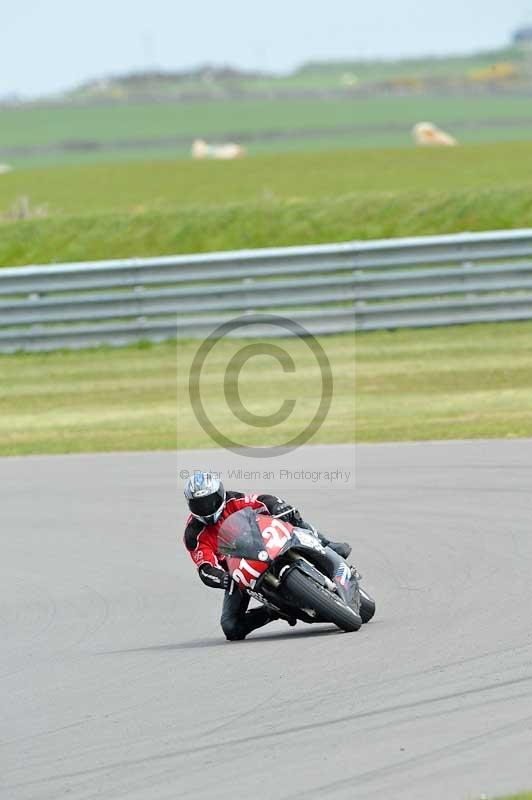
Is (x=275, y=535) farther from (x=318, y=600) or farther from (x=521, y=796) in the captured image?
(x=521, y=796)

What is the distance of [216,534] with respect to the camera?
364 inches

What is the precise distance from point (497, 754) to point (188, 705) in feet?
6.27

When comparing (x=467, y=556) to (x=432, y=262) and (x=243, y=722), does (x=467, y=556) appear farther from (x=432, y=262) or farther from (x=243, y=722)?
(x=432, y=262)

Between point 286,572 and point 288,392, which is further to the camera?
point 288,392

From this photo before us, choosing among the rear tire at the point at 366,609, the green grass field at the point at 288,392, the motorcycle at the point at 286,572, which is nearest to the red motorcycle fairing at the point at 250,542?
the motorcycle at the point at 286,572

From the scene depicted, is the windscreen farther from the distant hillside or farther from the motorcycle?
the distant hillside

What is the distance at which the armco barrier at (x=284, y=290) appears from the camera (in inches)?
853

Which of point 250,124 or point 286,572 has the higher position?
point 286,572

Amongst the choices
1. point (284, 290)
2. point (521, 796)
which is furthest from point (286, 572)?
point (284, 290)

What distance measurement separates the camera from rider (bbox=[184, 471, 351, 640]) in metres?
9.05

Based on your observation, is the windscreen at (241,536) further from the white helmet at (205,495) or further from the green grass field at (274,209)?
the green grass field at (274,209)

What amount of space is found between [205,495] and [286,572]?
678 millimetres

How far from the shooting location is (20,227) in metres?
27.8

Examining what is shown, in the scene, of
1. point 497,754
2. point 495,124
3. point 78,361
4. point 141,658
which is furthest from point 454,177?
point 495,124
